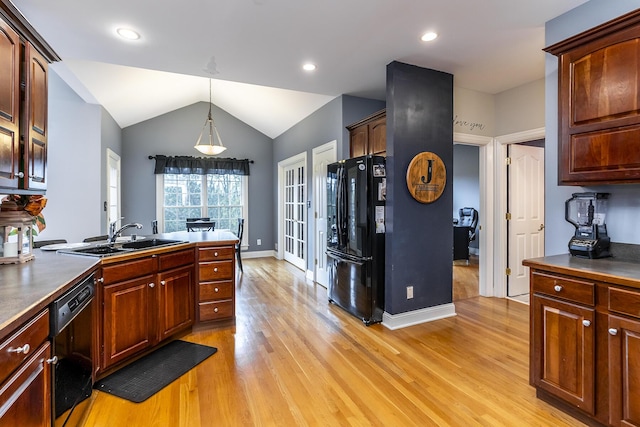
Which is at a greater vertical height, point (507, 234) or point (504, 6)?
point (504, 6)

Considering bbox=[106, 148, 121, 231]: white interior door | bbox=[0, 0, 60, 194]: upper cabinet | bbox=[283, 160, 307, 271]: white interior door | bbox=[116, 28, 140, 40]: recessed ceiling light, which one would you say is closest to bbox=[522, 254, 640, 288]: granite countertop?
bbox=[0, 0, 60, 194]: upper cabinet

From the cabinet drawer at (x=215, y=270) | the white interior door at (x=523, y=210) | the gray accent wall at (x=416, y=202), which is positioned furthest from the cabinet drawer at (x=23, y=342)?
the white interior door at (x=523, y=210)

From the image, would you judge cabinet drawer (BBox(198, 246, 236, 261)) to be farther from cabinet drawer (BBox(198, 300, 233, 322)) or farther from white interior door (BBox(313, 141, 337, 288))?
white interior door (BBox(313, 141, 337, 288))

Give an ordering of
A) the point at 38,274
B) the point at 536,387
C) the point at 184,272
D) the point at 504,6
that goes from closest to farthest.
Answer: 1. the point at 38,274
2. the point at 536,387
3. the point at 504,6
4. the point at 184,272

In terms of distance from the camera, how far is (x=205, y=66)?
10.3 feet

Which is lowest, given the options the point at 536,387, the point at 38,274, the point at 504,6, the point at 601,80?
the point at 536,387

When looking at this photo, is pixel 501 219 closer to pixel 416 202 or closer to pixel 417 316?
pixel 416 202

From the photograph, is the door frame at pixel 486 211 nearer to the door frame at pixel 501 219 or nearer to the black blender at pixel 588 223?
the door frame at pixel 501 219

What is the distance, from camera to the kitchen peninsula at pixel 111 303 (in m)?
1.14

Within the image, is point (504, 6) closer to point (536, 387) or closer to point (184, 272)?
point (536, 387)

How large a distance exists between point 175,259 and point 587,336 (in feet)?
9.50

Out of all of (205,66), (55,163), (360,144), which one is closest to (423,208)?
(360,144)

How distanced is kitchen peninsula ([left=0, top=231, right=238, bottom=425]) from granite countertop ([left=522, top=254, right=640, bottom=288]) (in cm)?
250

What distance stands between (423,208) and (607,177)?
1.59 m
